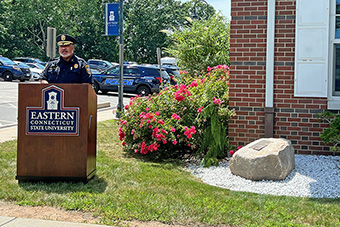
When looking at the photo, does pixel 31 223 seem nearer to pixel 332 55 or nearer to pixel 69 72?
pixel 69 72

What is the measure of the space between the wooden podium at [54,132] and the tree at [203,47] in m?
6.48

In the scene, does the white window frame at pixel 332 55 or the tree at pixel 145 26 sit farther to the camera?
the tree at pixel 145 26

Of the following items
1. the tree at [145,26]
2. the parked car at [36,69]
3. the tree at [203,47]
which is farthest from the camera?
the tree at [145,26]

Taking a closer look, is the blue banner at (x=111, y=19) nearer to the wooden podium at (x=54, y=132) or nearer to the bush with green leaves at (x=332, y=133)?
the bush with green leaves at (x=332, y=133)

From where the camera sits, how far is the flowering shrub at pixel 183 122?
7.02m

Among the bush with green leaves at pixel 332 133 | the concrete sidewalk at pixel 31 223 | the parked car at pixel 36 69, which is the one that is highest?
the parked car at pixel 36 69

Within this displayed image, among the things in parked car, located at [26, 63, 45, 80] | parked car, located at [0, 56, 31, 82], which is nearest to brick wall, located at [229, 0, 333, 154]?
parked car, located at [0, 56, 31, 82]

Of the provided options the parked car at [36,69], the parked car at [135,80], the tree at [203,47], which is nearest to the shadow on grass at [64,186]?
the tree at [203,47]

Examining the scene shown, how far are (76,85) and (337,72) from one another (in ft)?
13.1

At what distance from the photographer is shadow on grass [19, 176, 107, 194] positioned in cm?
502

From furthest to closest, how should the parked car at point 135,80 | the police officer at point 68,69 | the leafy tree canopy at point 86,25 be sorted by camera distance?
the leafy tree canopy at point 86,25 < the parked car at point 135,80 < the police officer at point 68,69

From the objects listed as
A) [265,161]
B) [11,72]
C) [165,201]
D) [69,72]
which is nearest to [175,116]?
[265,161]

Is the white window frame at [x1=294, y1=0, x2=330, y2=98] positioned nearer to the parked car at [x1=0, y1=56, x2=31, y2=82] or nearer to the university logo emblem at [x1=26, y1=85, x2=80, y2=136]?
the university logo emblem at [x1=26, y1=85, x2=80, y2=136]

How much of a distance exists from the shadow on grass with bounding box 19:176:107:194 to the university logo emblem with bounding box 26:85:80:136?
0.60 m
